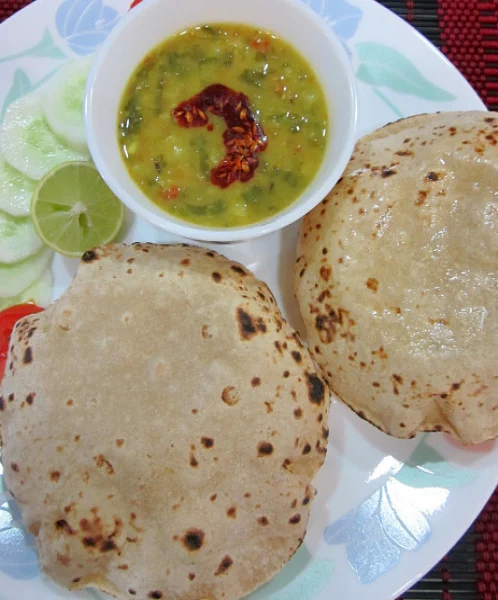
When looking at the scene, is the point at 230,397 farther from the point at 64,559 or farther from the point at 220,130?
the point at 220,130

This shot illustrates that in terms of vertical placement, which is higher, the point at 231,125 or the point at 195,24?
the point at 195,24

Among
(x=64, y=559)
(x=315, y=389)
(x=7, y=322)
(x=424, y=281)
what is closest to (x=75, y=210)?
(x=7, y=322)

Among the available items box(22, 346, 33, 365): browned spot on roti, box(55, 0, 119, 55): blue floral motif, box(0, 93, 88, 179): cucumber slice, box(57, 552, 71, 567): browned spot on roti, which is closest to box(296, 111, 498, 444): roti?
box(22, 346, 33, 365): browned spot on roti

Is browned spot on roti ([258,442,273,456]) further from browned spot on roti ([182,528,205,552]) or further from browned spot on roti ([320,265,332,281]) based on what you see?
browned spot on roti ([320,265,332,281])

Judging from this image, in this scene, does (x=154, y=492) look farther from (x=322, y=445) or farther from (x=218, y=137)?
(x=218, y=137)

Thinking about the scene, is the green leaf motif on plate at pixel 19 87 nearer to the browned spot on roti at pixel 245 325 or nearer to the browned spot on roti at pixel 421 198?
the browned spot on roti at pixel 245 325

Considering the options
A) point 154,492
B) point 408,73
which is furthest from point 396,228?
point 154,492
